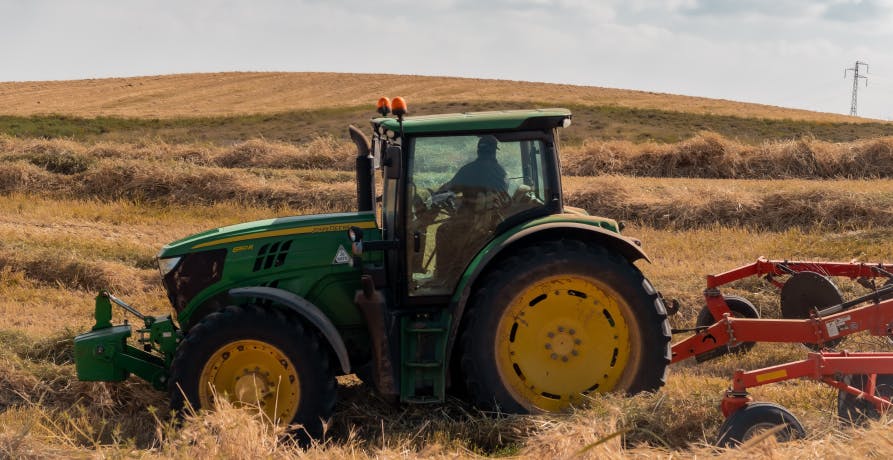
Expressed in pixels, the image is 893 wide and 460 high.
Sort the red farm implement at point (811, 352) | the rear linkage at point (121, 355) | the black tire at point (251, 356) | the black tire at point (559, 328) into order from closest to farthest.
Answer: the red farm implement at point (811, 352) → the black tire at point (251, 356) → the black tire at point (559, 328) → the rear linkage at point (121, 355)

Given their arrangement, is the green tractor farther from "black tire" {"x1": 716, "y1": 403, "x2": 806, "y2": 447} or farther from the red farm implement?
"black tire" {"x1": 716, "y1": 403, "x2": 806, "y2": 447}

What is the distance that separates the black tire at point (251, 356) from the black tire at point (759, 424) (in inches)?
91.4

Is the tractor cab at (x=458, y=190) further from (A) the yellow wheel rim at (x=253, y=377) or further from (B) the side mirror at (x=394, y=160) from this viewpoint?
(A) the yellow wheel rim at (x=253, y=377)

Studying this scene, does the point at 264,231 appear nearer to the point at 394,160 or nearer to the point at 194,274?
the point at 194,274

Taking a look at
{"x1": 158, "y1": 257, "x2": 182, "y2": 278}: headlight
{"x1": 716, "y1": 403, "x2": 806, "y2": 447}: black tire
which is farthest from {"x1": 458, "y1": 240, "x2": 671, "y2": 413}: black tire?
{"x1": 158, "y1": 257, "x2": 182, "y2": 278}: headlight

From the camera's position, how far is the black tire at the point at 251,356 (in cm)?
512

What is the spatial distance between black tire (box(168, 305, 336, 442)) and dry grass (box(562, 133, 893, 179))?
47.1ft

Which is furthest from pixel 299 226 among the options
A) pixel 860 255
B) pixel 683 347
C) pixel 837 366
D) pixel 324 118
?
pixel 324 118

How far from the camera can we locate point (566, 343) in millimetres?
5367

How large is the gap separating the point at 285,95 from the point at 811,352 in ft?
122

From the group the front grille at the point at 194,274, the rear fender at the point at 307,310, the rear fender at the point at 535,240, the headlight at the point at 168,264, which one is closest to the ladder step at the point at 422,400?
the rear fender at the point at 535,240

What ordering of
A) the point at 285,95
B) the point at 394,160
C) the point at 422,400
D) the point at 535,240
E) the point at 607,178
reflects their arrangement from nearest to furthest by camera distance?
1. the point at 394,160
2. the point at 422,400
3. the point at 535,240
4. the point at 607,178
5. the point at 285,95

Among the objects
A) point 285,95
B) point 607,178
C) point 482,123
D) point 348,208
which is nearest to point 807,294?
point 482,123

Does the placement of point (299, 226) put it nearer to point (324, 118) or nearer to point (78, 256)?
point (78, 256)
